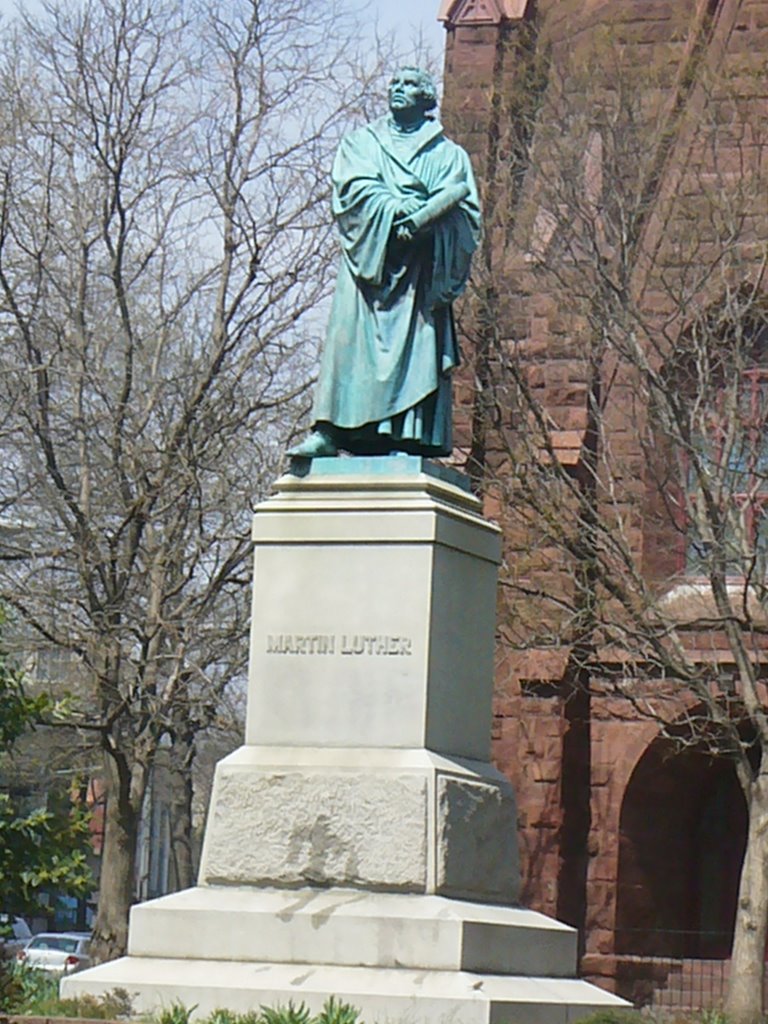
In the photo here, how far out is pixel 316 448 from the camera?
1227cm

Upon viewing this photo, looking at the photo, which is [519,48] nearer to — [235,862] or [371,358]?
[371,358]

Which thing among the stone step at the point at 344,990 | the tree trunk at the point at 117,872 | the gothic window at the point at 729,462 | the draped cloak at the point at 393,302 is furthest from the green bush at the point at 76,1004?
the tree trunk at the point at 117,872

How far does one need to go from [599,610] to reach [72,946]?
20.2m

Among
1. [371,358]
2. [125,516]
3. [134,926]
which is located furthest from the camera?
[125,516]

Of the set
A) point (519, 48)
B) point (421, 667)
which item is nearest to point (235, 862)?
point (421, 667)

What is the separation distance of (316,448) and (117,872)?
42.0 ft

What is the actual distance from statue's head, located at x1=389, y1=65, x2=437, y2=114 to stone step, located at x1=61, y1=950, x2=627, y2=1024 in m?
4.89

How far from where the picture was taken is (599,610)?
21.5 metres

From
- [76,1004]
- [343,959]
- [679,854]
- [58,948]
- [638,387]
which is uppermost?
[638,387]

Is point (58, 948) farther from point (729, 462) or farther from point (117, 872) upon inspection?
point (729, 462)

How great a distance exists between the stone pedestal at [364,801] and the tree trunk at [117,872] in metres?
11.6

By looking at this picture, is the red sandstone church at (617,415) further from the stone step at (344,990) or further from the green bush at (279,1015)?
the green bush at (279,1015)

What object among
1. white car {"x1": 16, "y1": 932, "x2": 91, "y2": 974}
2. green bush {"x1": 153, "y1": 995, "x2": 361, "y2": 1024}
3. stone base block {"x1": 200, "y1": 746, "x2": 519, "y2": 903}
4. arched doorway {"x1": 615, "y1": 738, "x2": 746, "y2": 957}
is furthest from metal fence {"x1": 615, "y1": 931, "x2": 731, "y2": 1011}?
green bush {"x1": 153, "y1": 995, "x2": 361, "y2": 1024}

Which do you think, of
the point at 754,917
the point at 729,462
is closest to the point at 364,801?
the point at 754,917
